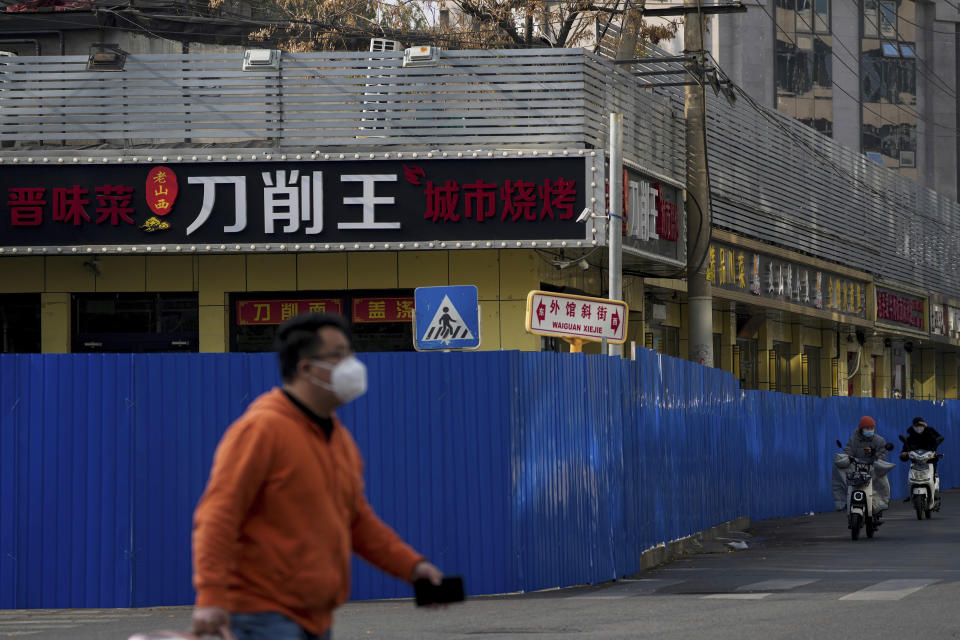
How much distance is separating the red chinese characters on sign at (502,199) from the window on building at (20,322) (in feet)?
19.6

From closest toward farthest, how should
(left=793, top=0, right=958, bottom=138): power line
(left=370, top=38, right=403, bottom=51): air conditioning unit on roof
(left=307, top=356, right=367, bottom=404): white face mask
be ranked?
(left=307, top=356, right=367, bottom=404): white face mask, (left=370, top=38, right=403, bottom=51): air conditioning unit on roof, (left=793, top=0, right=958, bottom=138): power line

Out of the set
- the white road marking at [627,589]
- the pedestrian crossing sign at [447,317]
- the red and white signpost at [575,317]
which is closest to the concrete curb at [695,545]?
the white road marking at [627,589]

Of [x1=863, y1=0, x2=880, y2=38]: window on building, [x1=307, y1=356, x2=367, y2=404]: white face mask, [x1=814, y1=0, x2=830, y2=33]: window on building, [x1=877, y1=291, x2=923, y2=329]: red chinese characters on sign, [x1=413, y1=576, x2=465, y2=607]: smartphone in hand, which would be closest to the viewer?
[x1=307, y1=356, x2=367, y2=404]: white face mask

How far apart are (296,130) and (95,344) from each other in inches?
174

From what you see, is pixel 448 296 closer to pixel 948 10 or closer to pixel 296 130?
pixel 296 130

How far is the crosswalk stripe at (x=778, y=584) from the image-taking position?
14281 mm

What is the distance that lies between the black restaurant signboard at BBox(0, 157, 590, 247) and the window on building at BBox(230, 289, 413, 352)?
1.71 meters

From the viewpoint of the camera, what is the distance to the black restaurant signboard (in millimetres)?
21719


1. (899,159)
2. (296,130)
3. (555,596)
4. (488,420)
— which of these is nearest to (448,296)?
(488,420)

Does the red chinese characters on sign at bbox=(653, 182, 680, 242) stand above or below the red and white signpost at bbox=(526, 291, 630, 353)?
above

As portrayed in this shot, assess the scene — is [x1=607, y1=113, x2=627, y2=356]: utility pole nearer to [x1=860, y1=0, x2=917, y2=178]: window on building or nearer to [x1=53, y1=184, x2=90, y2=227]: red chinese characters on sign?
[x1=53, y1=184, x2=90, y2=227]: red chinese characters on sign

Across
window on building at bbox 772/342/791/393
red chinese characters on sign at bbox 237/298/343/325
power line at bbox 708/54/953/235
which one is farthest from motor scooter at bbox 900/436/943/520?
window on building at bbox 772/342/791/393

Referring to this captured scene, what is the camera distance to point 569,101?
72.4 ft

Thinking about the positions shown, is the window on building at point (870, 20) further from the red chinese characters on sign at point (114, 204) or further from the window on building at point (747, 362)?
the red chinese characters on sign at point (114, 204)
